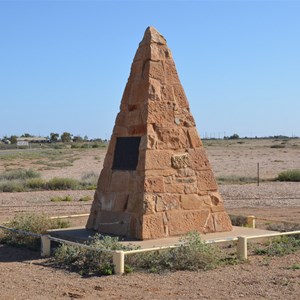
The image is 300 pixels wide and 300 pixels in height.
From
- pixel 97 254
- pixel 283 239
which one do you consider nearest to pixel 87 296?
pixel 97 254

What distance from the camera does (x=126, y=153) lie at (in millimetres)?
11461

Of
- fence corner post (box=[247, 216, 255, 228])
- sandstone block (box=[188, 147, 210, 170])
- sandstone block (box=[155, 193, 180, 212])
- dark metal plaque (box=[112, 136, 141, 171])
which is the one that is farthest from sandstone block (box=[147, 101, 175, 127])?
fence corner post (box=[247, 216, 255, 228])

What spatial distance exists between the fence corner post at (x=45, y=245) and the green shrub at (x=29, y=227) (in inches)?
38.8

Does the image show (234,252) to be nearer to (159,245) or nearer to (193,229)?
(193,229)

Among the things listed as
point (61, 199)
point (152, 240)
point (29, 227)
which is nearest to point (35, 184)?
point (61, 199)

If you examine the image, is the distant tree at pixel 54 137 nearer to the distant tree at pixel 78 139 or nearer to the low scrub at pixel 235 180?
the distant tree at pixel 78 139

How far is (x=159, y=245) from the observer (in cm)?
1017

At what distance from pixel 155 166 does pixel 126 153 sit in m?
0.74

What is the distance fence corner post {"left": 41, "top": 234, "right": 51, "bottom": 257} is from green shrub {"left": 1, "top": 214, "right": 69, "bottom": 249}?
987 millimetres

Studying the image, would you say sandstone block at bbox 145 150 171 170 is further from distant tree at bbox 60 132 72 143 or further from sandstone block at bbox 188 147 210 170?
distant tree at bbox 60 132 72 143

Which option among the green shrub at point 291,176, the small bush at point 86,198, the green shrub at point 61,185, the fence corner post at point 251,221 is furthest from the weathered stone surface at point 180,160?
the green shrub at point 291,176

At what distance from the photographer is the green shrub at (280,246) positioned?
10.8 meters

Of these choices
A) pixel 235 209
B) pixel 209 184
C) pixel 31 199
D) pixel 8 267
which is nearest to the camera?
pixel 8 267

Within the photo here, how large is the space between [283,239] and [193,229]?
1.88 metres
